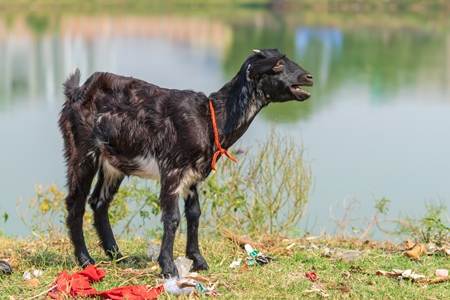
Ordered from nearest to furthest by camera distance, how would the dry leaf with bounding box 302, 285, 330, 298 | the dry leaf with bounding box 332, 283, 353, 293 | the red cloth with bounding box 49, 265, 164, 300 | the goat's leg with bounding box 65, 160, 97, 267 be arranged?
1. the red cloth with bounding box 49, 265, 164, 300
2. the dry leaf with bounding box 302, 285, 330, 298
3. the dry leaf with bounding box 332, 283, 353, 293
4. the goat's leg with bounding box 65, 160, 97, 267

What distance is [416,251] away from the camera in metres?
6.11

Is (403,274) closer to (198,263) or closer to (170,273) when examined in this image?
(198,263)

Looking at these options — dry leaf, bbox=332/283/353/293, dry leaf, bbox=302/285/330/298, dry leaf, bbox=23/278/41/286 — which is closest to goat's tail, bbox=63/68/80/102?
dry leaf, bbox=23/278/41/286

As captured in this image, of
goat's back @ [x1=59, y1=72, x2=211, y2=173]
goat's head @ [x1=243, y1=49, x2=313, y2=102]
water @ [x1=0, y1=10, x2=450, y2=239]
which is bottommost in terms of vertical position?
water @ [x1=0, y1=10, x2=450, y2=239]

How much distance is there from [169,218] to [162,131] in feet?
2.06

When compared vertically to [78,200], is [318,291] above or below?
below

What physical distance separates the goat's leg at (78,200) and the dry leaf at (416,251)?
252 centimetres

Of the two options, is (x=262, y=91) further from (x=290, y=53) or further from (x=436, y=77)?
(x=290, y=53)

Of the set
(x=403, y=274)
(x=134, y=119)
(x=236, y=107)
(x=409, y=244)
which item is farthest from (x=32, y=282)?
(x=409, y=244)

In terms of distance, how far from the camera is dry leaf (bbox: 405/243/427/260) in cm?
607

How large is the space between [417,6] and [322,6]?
559 cm

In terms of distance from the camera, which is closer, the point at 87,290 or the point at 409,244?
the point at 87,290

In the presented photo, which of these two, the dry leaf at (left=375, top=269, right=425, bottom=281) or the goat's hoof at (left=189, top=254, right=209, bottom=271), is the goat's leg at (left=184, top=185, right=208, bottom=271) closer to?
the goat's hoof at (left=189, top=254, right=209, bottom=271)

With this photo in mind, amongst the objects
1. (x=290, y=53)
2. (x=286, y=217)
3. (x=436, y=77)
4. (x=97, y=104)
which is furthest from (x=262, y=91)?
(x=290, y=53)
